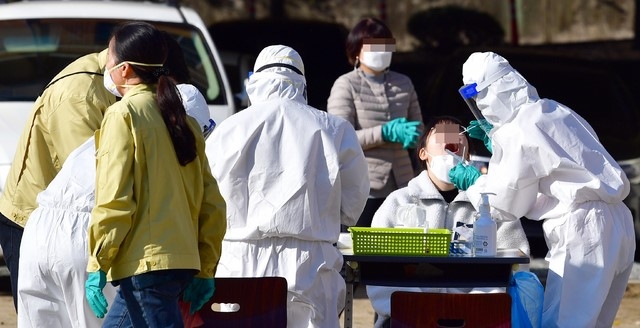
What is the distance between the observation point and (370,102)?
25.7 feet

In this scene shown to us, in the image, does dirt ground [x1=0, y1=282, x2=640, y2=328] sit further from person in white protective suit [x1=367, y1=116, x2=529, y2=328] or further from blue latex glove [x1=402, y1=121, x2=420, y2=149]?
person in white protective suit [x1=367, y1=116, x2=529, y2=328]

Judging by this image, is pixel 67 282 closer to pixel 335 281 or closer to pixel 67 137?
pixel 67 137

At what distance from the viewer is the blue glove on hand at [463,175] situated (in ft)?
19.7

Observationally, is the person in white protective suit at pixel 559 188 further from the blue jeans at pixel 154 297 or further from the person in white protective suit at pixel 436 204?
the blue jeans at pixel 154 297

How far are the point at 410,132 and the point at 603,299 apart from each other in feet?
6.37

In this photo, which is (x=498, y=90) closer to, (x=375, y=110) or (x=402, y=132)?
(x=402, y=132)

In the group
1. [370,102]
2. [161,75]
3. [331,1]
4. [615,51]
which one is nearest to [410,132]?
[370,102]

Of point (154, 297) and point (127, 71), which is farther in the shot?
point (127, 71)

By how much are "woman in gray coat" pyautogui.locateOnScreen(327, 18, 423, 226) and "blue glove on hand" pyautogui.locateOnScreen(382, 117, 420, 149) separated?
7 centimetres

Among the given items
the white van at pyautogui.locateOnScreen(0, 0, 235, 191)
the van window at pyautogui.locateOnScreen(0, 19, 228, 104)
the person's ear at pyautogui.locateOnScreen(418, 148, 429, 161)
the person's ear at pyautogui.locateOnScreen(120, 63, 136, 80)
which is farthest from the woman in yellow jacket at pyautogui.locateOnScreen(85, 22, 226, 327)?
the van window at pyautogui.locateOnScreen(0, 19, 228, 104)

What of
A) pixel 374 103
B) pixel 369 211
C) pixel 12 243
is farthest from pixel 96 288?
pixel 374 103

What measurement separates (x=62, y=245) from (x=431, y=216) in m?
1.75

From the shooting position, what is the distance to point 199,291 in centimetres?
479

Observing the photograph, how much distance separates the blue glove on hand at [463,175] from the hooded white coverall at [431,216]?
0.16 m
